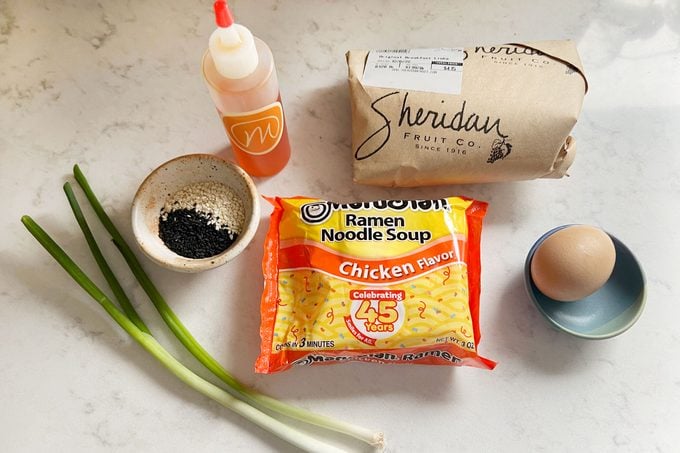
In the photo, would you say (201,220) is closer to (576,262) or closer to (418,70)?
(418,70)

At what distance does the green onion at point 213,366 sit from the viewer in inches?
31.2

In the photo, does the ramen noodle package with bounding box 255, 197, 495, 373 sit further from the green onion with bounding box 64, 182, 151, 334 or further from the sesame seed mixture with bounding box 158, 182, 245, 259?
the green onion with bounding box 64, 182, 151, 334

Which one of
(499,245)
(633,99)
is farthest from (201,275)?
A: (633,99)

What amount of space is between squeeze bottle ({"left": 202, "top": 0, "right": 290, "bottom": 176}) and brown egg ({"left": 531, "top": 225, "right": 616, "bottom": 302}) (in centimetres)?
41

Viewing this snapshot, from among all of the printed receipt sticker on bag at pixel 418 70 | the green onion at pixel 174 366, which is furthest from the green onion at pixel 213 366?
the printed receipt sticker on bag at pixel 418 70

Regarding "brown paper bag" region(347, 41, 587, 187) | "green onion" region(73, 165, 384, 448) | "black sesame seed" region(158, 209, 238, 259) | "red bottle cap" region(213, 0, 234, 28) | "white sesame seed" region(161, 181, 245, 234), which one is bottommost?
"green onion" region(73, 165, 384, 448)

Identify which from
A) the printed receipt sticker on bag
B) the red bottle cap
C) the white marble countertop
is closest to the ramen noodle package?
the white marble countertop

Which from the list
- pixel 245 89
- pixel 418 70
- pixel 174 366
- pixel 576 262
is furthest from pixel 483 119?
pixel 174 366

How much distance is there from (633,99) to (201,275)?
0.74m

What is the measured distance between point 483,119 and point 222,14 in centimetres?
39

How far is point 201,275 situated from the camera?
33.7 inches

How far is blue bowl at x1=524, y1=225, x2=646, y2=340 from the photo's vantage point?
802mm

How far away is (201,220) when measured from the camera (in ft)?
2.69

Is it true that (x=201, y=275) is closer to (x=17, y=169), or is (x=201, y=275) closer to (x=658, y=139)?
(x=17, y=169)
